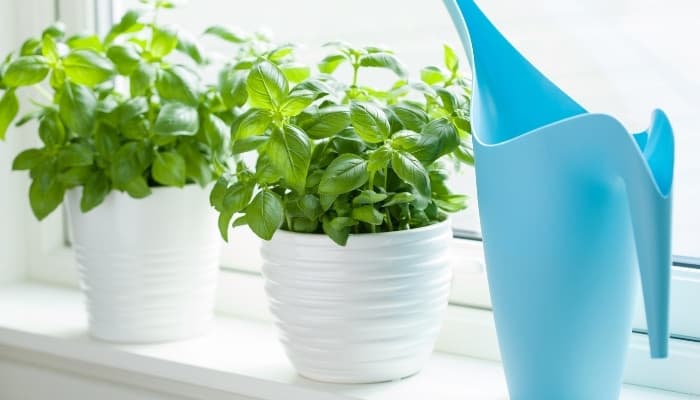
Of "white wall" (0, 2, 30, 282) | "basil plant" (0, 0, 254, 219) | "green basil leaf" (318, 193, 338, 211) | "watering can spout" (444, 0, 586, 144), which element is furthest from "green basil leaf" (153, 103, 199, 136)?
"white wall" (0, 2, 30, 282)

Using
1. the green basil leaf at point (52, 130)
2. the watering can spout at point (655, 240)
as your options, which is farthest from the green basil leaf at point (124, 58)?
the watering can spout at point (655, 240)

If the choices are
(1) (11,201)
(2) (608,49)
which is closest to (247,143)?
(2) (608,49)

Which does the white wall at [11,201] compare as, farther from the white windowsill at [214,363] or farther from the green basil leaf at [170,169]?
the green basil leaf at [170,169]

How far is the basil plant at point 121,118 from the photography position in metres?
1.05

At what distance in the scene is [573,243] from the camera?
766 mm

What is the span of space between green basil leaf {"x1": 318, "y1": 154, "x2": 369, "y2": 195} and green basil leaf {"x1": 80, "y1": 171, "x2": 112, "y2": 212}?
0.32 m

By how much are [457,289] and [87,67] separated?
0.49 metres

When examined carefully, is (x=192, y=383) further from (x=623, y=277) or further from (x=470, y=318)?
(x=623, y=277)

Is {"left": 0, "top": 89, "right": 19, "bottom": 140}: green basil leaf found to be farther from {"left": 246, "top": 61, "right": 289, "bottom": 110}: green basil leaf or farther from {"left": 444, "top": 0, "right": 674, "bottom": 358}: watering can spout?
{"left": 444, "top": 0, "right": 674, "bottom": 358}: watering can spout

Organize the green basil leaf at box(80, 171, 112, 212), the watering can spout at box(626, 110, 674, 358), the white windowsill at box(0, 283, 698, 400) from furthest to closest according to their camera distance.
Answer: the green basil leaf at box(80, 171, 112, 212) → the white windowsill at box(0, 283, 698, 400) → the watering can spout at box(626, 110, 674, 358)

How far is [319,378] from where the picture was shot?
97 cm

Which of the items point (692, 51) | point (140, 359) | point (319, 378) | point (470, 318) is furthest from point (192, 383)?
point (692, 51)

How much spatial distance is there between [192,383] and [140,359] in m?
0.07

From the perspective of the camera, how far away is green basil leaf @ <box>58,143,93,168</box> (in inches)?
41.8
